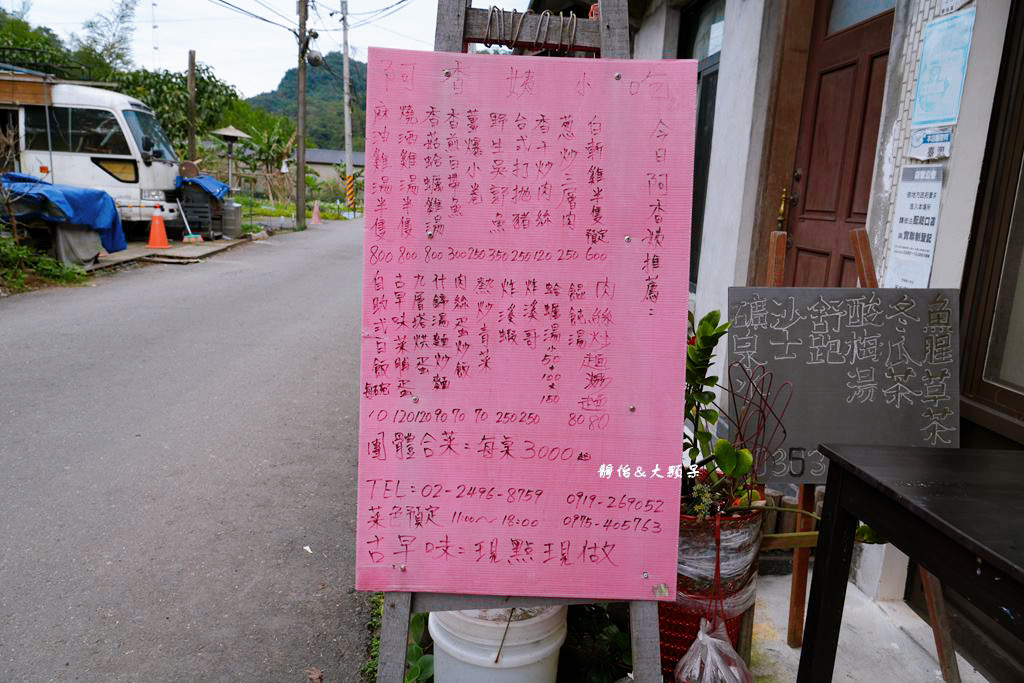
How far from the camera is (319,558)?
11.1 ft

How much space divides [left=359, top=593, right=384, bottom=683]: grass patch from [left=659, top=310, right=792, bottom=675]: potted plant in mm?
1034

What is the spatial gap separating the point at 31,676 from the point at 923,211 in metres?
3.68

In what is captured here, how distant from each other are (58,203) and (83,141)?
14.4 feet

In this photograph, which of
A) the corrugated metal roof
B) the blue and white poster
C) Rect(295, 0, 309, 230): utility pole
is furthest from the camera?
the corrugated metal roof

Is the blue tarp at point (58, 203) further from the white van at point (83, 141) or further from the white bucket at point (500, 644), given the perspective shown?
the white bucket at point (500, 644)

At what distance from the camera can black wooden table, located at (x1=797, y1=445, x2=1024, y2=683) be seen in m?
1.29

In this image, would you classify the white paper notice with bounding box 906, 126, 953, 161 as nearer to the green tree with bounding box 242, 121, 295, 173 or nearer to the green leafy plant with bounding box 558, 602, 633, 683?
the green leafy plant with bounding box 558, 602, 633, 683

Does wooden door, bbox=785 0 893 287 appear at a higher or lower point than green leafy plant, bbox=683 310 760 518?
higher

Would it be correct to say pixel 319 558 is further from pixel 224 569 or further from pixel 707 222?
pixel 707 222

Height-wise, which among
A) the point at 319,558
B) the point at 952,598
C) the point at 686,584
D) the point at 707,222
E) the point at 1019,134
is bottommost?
the point at 319,558

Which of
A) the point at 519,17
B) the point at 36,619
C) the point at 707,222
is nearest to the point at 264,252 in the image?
the point at 707,222

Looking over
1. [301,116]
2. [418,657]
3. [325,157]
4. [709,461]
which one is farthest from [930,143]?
[325,157]

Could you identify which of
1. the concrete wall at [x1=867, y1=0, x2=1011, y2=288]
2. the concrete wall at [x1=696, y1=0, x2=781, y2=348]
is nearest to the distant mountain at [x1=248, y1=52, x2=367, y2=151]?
the concrete wall at [x1=696, y1=0, x2=781, y2=348]

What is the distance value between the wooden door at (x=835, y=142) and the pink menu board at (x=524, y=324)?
2091 mm
